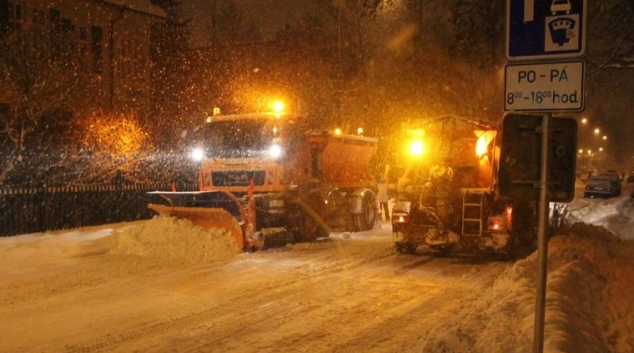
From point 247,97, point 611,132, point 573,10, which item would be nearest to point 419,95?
point 247,97

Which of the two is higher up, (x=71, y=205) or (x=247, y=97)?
→ (x=247, y=97)

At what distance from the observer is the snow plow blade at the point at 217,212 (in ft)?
44.3

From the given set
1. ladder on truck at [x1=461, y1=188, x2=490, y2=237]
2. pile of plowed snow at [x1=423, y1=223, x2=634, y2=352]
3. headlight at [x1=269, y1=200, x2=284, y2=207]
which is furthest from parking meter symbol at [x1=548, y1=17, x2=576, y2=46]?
headlight at [x1=269, y1=200, x2=284, y2=207]

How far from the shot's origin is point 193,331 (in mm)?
7410

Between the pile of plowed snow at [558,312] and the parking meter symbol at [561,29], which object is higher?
the parking meter symbol at [561,29]

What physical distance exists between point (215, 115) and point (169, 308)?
8.14m

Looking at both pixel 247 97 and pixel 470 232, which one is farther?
pixel 247 97

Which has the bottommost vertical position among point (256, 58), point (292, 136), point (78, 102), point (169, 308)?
point (169, 308)

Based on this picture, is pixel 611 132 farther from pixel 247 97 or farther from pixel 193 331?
pixel 193 331

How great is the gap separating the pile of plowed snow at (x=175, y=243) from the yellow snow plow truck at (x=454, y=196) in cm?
405

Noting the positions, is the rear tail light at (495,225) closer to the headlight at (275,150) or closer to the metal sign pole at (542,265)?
the headlight at (275,150)

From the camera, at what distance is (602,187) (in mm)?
44375

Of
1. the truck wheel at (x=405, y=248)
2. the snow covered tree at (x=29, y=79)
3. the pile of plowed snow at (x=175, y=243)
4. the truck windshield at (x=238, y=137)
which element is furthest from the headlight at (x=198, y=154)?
the snow covered tree at (x=29, y=79)

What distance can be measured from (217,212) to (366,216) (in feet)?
23.1
